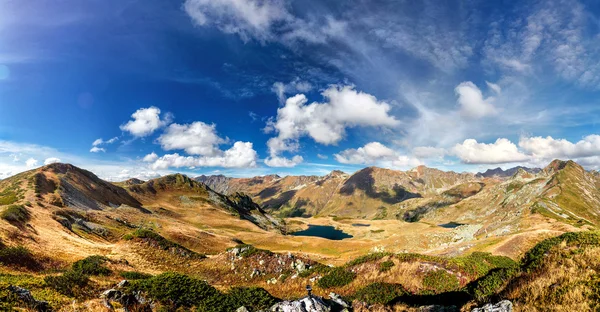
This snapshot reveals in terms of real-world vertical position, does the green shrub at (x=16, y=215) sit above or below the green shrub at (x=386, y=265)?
above

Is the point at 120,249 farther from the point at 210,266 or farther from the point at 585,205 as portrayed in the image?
the point at 585,205

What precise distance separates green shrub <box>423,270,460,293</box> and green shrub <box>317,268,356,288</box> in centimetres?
647

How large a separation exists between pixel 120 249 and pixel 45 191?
74.1 meters

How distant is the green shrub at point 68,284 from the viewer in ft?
49.4

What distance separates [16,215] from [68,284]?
4056cm

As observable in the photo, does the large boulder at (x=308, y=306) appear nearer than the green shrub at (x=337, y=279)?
Yes

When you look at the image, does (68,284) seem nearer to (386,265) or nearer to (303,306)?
(303,306)

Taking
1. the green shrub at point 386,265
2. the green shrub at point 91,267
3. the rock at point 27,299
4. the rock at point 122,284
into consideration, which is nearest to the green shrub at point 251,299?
the rock at point 122,284

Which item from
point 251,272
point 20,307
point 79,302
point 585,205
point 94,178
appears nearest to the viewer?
point 20,307

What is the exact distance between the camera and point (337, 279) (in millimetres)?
24297

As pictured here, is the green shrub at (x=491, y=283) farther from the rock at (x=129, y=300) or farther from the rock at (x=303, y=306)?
the rock at (x=129, y=300)

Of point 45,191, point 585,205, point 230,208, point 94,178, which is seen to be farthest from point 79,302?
point 585,205

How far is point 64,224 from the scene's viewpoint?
51125mm

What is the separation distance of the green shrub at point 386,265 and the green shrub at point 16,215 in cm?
5287
